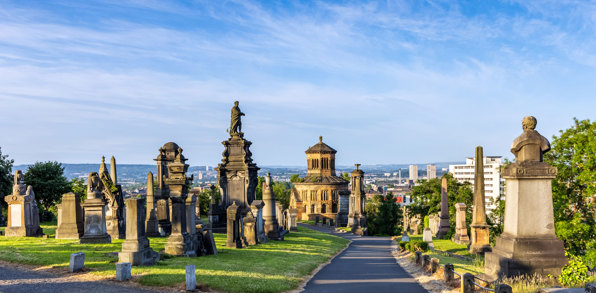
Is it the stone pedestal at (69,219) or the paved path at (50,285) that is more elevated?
the stone pedestal at (69,219)

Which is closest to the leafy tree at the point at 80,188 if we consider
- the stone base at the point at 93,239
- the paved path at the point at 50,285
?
the stone base at the point at 93,239

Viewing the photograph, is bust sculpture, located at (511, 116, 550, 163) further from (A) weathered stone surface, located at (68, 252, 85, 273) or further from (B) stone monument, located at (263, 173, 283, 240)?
(B) stone monument, located at (263, 173, 283, 240)

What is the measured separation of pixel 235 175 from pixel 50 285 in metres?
23.2

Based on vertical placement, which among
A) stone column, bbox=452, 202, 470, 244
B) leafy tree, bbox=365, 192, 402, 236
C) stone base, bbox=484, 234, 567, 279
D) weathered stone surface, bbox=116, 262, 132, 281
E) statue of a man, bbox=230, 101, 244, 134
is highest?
statue of a man, bbox=230, 101, 244, 134

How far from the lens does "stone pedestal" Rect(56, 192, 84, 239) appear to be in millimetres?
21812

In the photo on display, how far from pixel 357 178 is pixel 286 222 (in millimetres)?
9765

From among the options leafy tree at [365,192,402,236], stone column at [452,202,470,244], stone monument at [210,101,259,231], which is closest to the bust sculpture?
stone column at [452,202,470,244]

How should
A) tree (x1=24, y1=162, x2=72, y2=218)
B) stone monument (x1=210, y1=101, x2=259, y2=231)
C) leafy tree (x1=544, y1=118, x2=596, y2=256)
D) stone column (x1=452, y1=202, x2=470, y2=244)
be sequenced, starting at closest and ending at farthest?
leafy tree (x1=544, y1=118, x2=596, y2=256) < stone column (x1=452, y1=202, x2=470, y2=244) < stone monument (x1=210, y1=101, x2=259, y2=231) < tree (x1=24, y1=162, x2=72, y2=218)

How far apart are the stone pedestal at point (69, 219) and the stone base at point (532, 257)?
59.6ft

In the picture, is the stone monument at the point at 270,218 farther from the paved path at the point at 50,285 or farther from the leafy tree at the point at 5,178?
the leafy tree at the point at 5,178

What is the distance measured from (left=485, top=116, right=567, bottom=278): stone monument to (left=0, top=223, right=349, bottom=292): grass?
6.19 m

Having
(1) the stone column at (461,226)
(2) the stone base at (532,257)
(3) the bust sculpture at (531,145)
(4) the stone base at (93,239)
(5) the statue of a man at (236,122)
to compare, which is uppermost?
(5) the statue of a man at (236,122)

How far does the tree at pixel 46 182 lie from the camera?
3991 cm

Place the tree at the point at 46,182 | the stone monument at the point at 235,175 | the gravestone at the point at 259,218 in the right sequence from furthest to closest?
the tree at the point at 46,182 → the stone monument at the point at 235,175 → the gravestone at the point at 259,218
